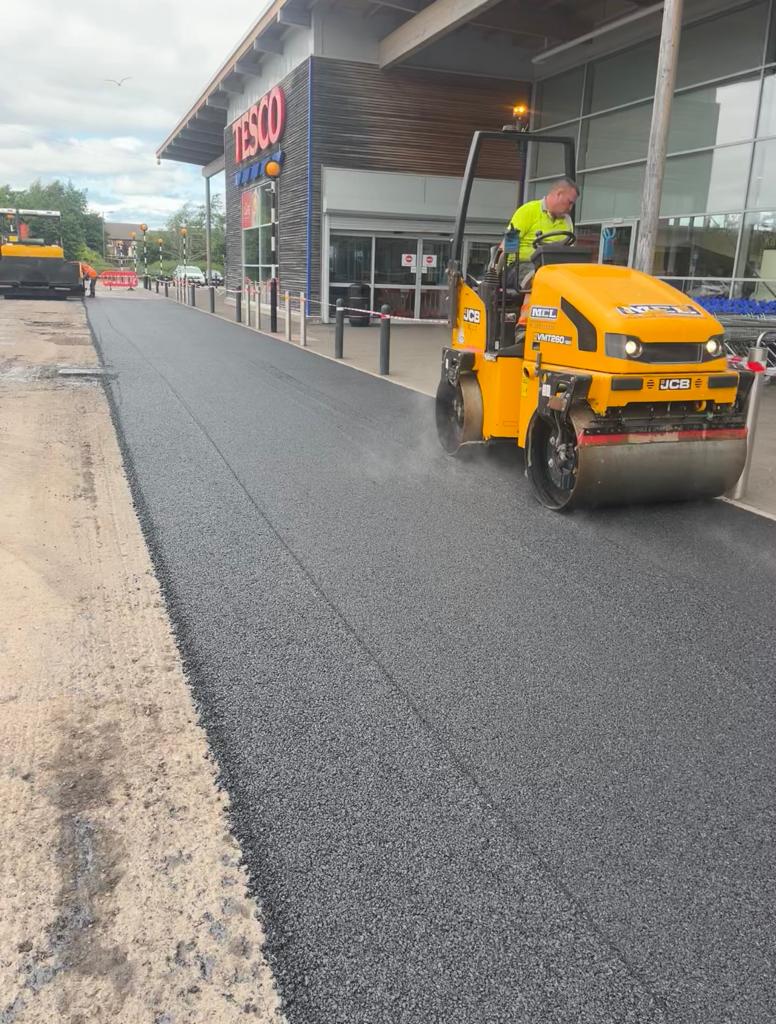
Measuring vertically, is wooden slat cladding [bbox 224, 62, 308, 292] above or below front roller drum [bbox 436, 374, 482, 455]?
above

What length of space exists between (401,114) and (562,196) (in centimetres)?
1739

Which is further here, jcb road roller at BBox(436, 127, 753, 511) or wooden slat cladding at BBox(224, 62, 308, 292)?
wooden slat cladding at BBox(224, 62, 308, 292)

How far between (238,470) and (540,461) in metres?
2.35

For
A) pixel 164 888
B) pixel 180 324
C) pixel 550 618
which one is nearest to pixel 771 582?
pixel 550 618

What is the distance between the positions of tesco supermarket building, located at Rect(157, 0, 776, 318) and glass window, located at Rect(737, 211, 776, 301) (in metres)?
0.03

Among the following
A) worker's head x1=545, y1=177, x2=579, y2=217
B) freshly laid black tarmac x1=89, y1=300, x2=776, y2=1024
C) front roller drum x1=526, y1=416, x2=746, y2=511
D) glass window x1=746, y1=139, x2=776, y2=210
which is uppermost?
glass window x1=746, y1=139, x2=776, y2=210

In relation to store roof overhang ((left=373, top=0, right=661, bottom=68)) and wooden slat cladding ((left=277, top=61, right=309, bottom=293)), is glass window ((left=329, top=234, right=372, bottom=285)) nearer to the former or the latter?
wooden slat cladding ((left=277, top=61, right=309, bottom=293))

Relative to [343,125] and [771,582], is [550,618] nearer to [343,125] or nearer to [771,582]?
[771,582]

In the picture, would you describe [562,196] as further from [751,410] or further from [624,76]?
[624,76]

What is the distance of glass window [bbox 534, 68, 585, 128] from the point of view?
19625 mm

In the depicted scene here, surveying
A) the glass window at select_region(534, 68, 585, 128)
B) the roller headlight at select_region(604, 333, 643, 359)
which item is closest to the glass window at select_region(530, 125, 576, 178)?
the glass window at select_region(534, 68, 585, 128)

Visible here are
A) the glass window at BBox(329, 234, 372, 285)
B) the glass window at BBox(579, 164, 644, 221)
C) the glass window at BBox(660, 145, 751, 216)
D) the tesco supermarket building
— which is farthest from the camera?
the glass window at BBox(329, 234, 372, 285)

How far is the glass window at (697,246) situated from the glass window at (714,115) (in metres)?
1.36

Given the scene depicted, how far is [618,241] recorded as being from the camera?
18.2 metres
